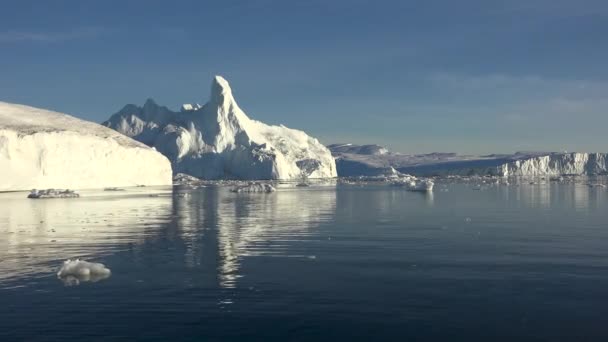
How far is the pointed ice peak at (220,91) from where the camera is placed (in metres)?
156

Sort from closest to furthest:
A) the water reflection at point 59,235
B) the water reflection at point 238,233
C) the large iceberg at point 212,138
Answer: the water reflection at point 59,235, the water reflection at point 238,233, the large iceberg at point 212,138

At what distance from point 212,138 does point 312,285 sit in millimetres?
144506

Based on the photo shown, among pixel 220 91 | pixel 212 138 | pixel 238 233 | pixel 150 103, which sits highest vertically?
pixel 220 91

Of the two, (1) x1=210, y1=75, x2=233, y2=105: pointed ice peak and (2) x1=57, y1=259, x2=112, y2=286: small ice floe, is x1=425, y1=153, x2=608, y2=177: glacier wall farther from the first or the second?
(2) x1=57, y1=259, x2=112, y2=286: small ice floe

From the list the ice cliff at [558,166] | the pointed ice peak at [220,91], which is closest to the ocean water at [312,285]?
the pointed ice peak at [220,91]

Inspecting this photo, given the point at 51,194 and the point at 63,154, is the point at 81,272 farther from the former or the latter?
the point at 63,154

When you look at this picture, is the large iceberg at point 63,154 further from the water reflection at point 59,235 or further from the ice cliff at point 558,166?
the ice cliff at point 558,166

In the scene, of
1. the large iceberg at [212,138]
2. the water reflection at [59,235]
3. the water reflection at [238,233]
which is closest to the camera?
the water reflection at [59,235]

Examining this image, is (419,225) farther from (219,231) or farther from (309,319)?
(309,319)

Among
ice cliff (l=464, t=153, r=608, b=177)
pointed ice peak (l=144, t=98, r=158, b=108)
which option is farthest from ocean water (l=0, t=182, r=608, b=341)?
ice cliff (l=464, t=153, r=608, b=177)

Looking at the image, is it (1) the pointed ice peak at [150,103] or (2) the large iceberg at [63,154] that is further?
(1) the pointed ice peak at [150,103]

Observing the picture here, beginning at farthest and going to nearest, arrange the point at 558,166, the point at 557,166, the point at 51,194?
the point at 557,166
the point at 558,166
the point at 51,194

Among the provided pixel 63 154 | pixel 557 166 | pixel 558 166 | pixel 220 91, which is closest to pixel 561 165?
pixel 558 166

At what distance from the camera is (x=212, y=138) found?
155875mm
